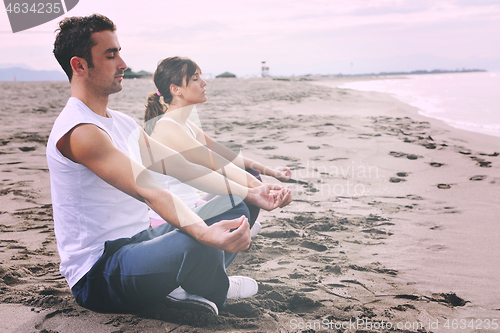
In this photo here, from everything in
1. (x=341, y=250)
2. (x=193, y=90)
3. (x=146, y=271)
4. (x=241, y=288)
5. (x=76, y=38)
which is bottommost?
→ (x=341, y=250)

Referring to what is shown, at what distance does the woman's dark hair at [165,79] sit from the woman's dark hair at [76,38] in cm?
90

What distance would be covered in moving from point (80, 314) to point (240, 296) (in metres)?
0.81

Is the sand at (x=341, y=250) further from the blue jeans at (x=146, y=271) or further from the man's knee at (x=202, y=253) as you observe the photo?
the man's knee at (x=202, y=253)

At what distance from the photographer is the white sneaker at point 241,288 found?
1.94m

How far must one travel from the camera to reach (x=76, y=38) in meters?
1.49

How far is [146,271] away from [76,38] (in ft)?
3.30

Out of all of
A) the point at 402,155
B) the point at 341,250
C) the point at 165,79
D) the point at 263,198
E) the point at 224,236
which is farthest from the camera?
the point at 402,155

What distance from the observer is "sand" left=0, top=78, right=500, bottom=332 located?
5.80 feet

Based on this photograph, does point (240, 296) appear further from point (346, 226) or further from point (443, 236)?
point (443, 236)

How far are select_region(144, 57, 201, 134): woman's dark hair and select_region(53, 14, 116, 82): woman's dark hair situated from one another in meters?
0.90

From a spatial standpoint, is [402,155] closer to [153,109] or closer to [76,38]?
[153,109]

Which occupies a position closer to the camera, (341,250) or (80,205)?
(80,205)

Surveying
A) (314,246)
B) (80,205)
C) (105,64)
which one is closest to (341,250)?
(314,246)

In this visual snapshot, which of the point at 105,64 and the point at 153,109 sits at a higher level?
the point at 105,64
